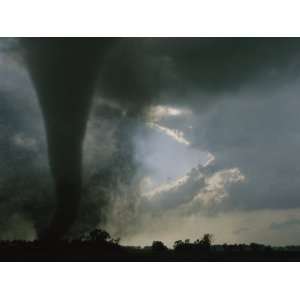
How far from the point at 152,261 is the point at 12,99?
13.7ft

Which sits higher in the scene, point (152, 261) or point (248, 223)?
point (248, 223)

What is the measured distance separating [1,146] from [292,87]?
5930mm

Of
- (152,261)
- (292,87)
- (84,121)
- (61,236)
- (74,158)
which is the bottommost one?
(152,261)

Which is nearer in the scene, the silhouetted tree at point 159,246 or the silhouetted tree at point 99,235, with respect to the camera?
the silhouetted tree at point 159,246

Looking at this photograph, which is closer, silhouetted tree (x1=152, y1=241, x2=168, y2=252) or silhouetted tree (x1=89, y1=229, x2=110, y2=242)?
silhouetted tree (x1=152, y1=241, x2=168, y2=252)

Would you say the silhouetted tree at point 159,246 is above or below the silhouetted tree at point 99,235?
below

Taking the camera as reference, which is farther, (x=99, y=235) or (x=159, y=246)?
(x=99, y=235)

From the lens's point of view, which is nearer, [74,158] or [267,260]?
[267,260]

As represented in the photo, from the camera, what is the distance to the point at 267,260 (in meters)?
6.23

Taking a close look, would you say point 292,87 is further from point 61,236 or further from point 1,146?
point 1,146

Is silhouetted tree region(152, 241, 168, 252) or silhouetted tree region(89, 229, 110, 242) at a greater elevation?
silhouetted tree region(89, 229, 110, 242)

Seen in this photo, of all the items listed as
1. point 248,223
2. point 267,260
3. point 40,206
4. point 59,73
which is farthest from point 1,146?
point 267,260

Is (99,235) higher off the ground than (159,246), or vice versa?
(99,235)

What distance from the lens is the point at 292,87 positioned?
6.81 m
